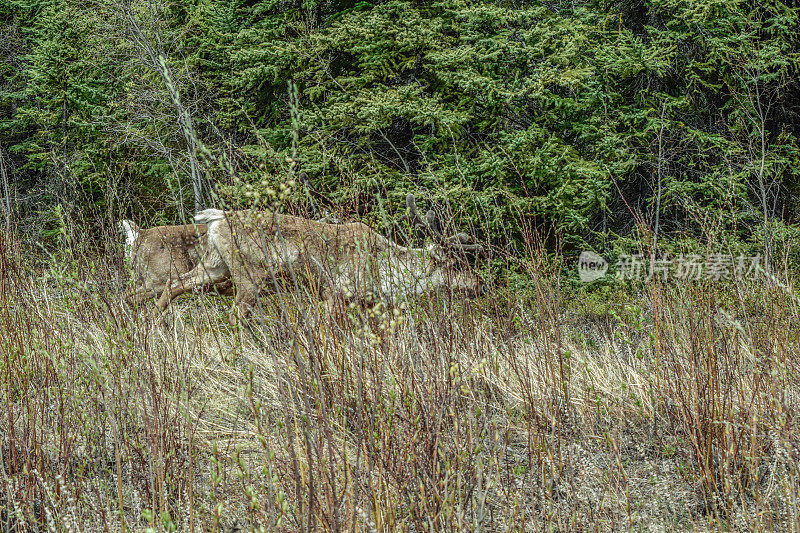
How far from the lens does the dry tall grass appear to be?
6.34 ft

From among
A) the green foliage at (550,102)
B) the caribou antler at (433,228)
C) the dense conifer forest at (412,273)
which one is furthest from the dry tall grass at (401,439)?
the green foliage at (550,102)

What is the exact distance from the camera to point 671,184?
8477 millimetres

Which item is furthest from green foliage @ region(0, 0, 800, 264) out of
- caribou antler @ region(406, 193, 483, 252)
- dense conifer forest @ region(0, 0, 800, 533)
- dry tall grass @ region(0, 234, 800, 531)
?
dry tall grass @ region(0, 234, 800, 531)

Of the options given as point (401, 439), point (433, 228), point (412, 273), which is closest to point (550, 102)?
point (433, 228)

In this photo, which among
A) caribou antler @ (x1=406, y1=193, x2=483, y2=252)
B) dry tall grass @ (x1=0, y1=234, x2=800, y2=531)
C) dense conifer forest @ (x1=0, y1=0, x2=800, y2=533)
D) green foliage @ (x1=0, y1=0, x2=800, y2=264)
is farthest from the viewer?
green foliage @ (x1=0, y1=0, x2=800, y2=264)

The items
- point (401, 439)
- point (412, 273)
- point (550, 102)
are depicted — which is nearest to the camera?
point (401, 439)

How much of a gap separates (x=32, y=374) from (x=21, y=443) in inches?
27.6

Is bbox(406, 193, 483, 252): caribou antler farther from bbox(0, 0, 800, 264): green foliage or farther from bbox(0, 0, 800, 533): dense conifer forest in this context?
bbox(0, 0, 800, 264): green foliage

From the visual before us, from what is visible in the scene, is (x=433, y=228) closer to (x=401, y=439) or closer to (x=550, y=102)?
(x=401, y=439)

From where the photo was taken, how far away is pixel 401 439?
212cm

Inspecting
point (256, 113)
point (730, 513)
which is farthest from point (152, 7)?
point (730, 513)

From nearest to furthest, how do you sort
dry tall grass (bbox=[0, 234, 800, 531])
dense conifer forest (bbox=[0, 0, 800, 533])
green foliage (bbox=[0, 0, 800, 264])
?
dry tall grass (bbox=[0, 234, 800, 531])
dense conifer forest (bbox=[0, 0, 800, 533])
green foliage (bbox=[0, 0, 800, 264])

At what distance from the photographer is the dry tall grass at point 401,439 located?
193cm

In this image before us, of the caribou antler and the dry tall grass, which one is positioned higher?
the caribou antler
